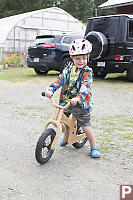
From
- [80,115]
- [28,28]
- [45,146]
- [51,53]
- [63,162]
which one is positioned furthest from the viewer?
[28,28]

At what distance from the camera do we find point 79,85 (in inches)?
157

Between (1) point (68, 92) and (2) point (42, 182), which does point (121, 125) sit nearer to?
(1) point (68, 92)

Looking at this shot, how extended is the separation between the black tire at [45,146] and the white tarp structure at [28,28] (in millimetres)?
19670

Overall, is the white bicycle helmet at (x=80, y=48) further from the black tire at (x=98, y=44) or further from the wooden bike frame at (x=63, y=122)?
the black tire at (x=98, y=44)

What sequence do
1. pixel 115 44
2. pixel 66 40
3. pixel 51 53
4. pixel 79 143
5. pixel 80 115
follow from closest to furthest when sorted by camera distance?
→ pixel 80 115
pixel 79 143
pixel 115 44
pixel 51 53
pixel 66 40

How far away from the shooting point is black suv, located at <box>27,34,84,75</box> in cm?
1224

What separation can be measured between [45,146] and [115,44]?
24.2ft

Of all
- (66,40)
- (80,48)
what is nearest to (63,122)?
(80,48)

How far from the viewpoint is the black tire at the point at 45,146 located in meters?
3.62

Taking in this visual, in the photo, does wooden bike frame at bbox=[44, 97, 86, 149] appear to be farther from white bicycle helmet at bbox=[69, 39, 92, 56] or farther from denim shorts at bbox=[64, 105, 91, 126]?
white bicycle helmet at bbox=[69, 39, 92, 56]

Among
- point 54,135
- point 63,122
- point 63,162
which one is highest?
point 63,122

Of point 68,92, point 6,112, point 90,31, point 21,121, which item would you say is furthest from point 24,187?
point 90,31

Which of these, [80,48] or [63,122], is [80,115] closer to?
[63,122]

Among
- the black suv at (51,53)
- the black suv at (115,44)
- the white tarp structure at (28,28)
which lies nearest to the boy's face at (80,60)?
the black suv at (115,44)
